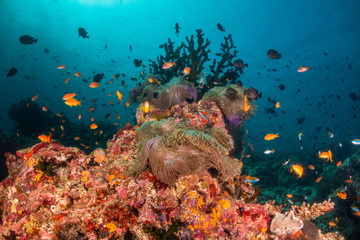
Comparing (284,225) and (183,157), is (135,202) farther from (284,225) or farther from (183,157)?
(284,225)

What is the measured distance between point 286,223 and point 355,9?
44344mm

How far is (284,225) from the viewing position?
3.13m

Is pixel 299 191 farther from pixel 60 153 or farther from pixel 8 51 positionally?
pixel 8 51

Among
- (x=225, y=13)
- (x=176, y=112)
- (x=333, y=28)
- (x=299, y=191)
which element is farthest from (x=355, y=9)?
(x=176, y=112)

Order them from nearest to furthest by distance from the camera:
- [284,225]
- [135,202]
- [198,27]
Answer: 1. [135,202]
2. [284,225]
3. [198,27]

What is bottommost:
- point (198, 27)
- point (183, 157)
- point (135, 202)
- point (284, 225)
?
point (135, 202)

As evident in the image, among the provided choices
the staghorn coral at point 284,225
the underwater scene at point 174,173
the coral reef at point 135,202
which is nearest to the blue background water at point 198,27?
the underwater scene at point 174,173

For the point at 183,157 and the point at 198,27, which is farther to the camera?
the point at 198,27

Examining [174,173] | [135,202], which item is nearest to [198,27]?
[174,173]

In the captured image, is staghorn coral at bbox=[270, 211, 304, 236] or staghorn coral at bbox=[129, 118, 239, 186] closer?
staghorn coral at bbox=[129, 118, 239, 186]

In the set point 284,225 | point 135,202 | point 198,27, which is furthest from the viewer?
point 198,27

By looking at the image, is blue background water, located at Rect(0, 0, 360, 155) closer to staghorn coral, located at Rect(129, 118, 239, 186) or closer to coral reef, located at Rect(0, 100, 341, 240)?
coral reef, located at Rect(0, 100, 341, 240)

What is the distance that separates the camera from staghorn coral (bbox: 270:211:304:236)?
3070 mm

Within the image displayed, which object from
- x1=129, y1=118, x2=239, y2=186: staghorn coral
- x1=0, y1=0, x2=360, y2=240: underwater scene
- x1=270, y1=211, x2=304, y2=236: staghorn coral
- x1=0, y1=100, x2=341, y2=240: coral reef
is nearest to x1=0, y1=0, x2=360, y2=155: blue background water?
x1=0, y1=0, x2=360, y2=240: underwater scene
